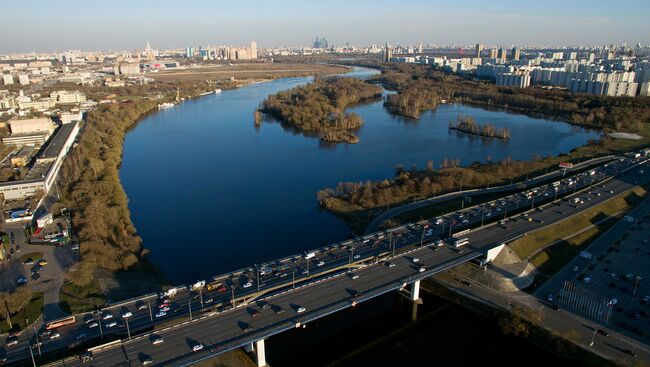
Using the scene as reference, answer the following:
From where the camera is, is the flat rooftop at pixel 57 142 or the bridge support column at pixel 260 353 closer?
the bridge support column at pixel 260 353

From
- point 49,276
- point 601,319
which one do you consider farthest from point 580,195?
point 49,276

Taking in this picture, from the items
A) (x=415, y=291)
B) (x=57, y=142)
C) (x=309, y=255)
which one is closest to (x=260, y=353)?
(x=309, y=255)

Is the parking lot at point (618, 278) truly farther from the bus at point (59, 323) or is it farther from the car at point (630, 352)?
the bus at point (59, 323)

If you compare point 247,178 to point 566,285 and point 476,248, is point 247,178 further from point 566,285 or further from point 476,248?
point 566,285

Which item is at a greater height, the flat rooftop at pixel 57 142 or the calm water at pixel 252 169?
the flat rooftop at pixel 57 142

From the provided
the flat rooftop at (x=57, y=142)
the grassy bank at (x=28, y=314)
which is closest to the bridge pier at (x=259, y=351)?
the grassy bank at (x=28, y=314)

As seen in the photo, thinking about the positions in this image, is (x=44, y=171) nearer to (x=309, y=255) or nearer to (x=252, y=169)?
(x=252, y=169)

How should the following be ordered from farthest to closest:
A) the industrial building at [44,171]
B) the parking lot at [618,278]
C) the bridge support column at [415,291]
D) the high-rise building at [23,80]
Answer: the high-rise building at [23,80]
the industrial building at [44,171]
the bridge support column at [415,291]
the parking lot at [618,278]
